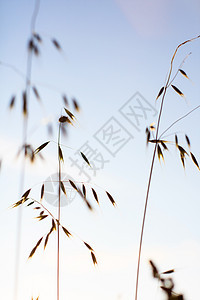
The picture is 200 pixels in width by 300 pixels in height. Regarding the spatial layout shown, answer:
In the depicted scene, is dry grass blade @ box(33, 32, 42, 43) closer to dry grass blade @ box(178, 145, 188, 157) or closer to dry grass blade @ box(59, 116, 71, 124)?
dry grass blade @ box(59, 116, 71, 124)

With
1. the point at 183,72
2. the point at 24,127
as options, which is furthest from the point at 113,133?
the point at 24,127

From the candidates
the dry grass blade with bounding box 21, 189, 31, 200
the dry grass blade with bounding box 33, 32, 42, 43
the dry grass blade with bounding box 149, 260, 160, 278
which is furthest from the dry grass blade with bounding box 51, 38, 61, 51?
the dry grass blade with bounding box 149, 260, 160, 278

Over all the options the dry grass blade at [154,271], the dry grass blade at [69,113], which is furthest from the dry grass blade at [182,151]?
the dry grass blade at [154,271]

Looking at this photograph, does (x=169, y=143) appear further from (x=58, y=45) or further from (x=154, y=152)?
(x=58, y=45)

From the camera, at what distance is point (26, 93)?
844 mm

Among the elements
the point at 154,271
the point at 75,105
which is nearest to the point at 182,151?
the point at 75,105

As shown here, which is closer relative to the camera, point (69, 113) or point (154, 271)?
point (154, 271)

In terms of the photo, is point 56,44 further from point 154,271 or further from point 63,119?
point 154,271

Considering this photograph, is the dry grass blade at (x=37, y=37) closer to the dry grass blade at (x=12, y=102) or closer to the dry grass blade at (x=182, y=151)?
the dry grass blade at (x=12, y=102)

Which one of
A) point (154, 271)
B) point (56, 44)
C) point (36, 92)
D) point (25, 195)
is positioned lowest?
point (154, 271)

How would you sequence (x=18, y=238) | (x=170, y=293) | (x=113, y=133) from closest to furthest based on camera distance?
(x=170, y=293)
(x=18, y=238)
(x=113, y=133)

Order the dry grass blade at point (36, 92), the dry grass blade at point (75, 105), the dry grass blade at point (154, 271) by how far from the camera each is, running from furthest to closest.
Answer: the dry grass blade at point (75, 105)
the dry grass blade at point (36, 92)
the dry grass blade at point (154, 271)

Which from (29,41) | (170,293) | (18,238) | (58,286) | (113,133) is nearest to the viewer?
(170,293)

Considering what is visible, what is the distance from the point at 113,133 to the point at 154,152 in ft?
0.81
